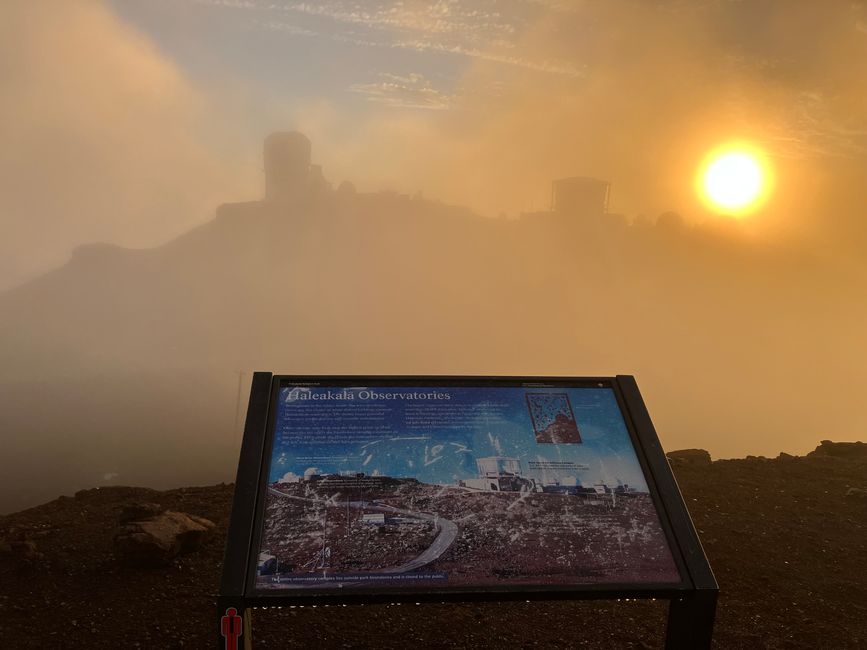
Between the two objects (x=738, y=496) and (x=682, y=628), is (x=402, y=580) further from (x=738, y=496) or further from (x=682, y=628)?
(x=738, y=496)

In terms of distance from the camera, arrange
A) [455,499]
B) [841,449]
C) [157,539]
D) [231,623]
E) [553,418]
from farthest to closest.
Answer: [841,449]
[157,539]
[553,418]
[455,499]
[231,623]

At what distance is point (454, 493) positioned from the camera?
4.55 m

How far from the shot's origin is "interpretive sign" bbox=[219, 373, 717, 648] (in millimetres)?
4145

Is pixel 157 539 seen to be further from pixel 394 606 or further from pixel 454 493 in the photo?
pixel 454 493

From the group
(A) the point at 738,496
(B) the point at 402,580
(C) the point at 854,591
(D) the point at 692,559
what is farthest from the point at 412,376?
(A) the point at 738,496

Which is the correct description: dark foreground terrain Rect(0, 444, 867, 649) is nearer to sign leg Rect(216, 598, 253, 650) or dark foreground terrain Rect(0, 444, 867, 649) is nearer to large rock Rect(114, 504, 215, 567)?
large rock Rect(114, 504, 215, 567)

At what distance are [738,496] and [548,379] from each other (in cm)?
565

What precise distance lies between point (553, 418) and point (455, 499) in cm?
95

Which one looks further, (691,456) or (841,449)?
(841,449)

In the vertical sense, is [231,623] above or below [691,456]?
below

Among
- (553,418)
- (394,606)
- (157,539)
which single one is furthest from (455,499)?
(157,539)

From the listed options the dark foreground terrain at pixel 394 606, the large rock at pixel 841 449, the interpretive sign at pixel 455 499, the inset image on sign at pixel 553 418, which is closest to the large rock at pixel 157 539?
the dark foreground terrain at pixel 394 606

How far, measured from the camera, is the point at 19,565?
675cm

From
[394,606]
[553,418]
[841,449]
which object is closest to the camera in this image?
[553,418]
